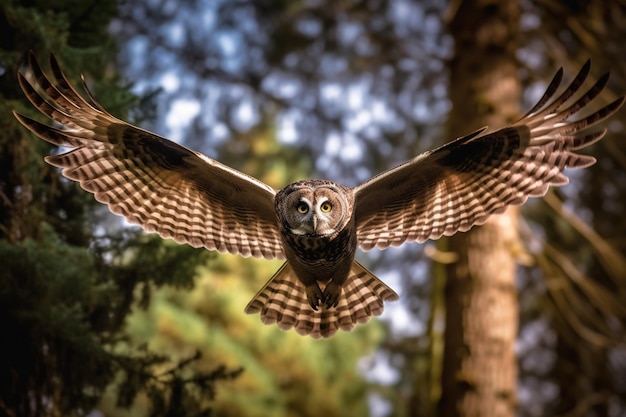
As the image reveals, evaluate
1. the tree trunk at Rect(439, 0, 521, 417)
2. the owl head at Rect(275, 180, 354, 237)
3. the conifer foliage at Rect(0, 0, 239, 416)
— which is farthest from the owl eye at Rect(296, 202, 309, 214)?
the tree trunk at Rect(439, 0, 521, 417)

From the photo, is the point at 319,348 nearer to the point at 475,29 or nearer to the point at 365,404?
the point at 365,404

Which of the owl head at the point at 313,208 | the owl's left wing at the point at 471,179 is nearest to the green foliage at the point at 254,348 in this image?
the owl's left wing at the point at 471,179

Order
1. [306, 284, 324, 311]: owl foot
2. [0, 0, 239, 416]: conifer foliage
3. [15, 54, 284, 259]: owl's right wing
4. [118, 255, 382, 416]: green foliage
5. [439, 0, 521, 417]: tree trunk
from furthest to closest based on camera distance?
[118, 255, 382, 416]: green foliage, [439, 0, 521, 417]: tree trunk, [306, 284, 324, 311]: owl foot, [0, 0, 239, 416]: conifer foliage, [15, 54, 284, 259]: owl's right wing

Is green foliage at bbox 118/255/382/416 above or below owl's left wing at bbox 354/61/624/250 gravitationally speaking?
above

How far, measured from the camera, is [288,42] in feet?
25.5

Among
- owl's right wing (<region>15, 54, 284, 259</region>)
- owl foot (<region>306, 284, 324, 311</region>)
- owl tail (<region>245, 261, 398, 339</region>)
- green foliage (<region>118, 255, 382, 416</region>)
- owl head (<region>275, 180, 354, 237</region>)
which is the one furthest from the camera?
green foliage (<region>118, 255, 382, 416</region>)

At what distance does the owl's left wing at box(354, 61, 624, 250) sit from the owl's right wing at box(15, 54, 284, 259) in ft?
2.08

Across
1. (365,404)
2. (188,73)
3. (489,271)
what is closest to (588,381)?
(365,404)

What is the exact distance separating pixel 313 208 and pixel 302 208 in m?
0.07

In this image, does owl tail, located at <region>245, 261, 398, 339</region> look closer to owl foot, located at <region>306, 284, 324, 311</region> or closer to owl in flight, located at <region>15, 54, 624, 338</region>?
owl in flight, located at <region>15, 54, 624, 338</region>

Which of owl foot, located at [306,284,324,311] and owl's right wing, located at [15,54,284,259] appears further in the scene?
owl foot, located at [306,284,324,311]

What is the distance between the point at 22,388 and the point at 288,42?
16.2 feet

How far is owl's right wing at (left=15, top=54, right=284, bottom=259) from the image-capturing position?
3.67 metres

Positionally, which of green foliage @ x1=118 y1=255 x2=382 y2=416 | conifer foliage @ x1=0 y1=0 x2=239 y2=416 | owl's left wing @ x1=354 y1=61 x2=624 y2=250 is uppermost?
green foliage @ x1=118 y1=255 x2=382 y2=416
